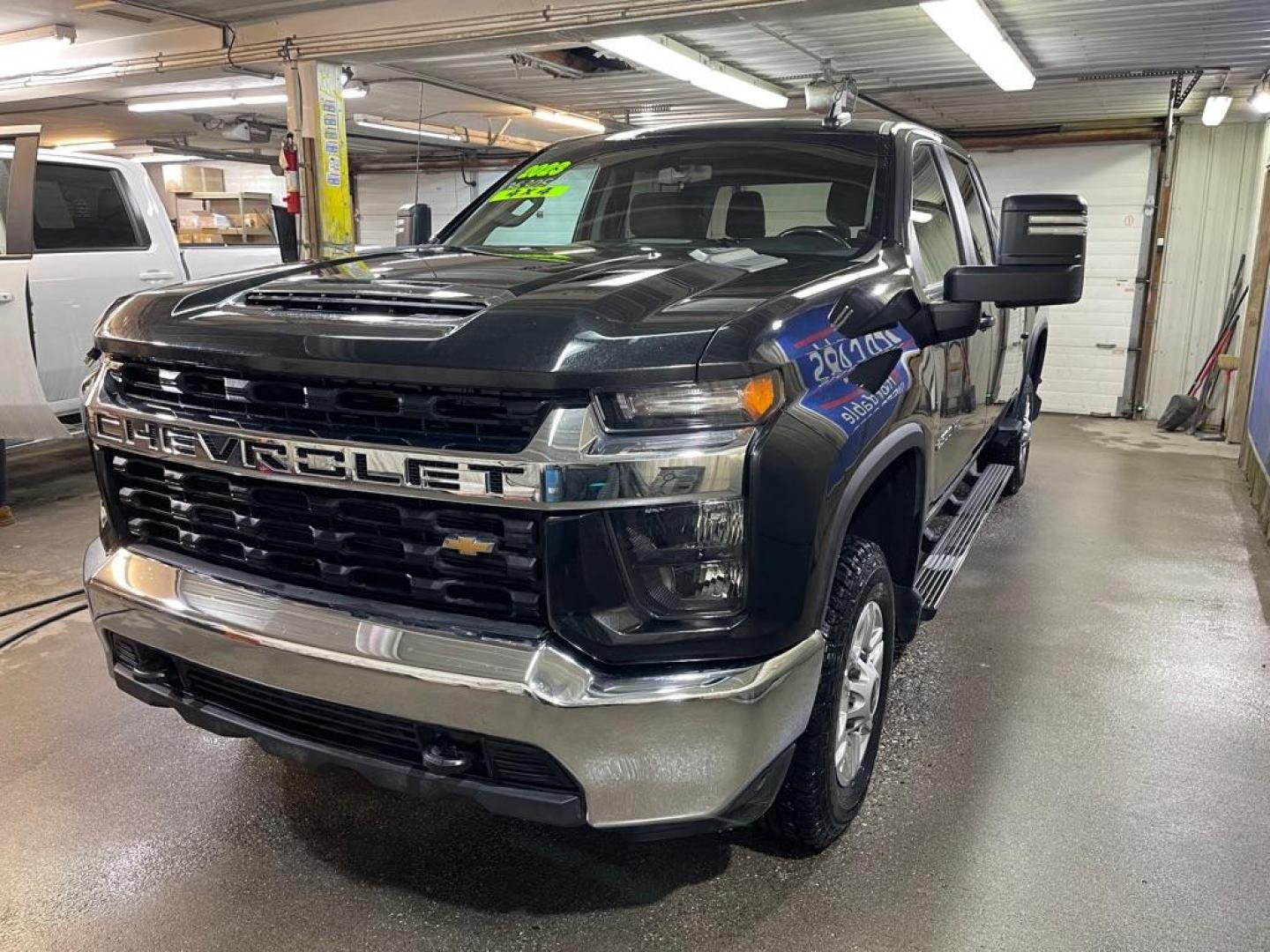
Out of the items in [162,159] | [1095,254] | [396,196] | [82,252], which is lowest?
[1095,254]

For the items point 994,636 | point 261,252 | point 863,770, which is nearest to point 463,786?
point 863,770

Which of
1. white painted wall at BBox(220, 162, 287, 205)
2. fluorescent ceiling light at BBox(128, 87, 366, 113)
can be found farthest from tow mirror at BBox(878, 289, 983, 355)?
white painted wall at BBox(220, 162, 287, 205)

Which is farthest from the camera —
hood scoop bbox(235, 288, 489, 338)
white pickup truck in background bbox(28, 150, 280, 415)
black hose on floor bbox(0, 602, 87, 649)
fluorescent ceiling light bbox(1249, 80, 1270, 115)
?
fluorescent ceiling light bbox(1249, 80, 1270, 115)

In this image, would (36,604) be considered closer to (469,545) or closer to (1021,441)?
(469,545)

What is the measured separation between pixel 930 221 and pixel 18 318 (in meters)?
4.33

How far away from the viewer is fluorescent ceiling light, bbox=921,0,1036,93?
218 inches

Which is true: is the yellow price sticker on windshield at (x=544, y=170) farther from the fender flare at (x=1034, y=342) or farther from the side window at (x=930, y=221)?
the fender flare at (x=1034, y=342)

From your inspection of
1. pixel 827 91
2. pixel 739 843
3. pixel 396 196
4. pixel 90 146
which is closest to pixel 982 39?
pixel 827 91

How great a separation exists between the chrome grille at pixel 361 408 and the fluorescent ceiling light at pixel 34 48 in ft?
22.1

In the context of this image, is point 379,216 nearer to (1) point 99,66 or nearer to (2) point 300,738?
(1) point 99,66

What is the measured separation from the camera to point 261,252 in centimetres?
758

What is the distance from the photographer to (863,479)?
6.97 ft

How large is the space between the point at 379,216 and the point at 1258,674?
13776mm

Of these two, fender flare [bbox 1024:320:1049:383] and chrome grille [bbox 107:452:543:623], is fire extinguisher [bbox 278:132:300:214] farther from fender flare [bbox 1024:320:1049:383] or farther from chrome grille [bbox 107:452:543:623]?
chrome grille [bbox 107:452:543:623]
